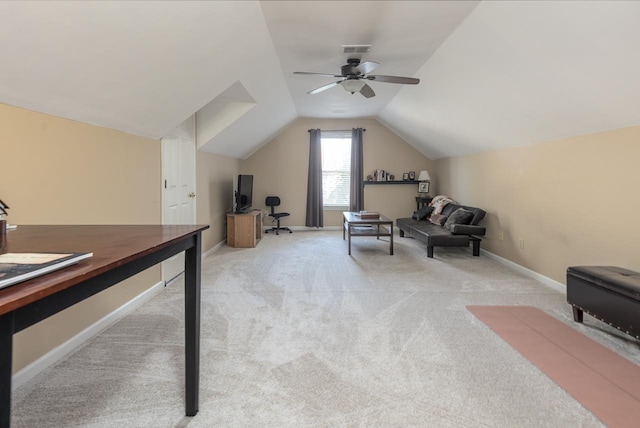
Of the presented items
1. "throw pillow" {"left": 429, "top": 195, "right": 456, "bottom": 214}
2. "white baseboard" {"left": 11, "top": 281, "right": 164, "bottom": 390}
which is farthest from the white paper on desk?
"throw pillow" {"left": 429, "top": 195, "right": 456, "bottom": 214}

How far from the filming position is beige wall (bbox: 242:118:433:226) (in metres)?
7.03

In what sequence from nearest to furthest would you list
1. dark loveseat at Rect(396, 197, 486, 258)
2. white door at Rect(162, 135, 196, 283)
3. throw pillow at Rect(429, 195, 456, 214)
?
1. white door at Rect(162, 135, 196, 283)
2. dark loveseat at Rect(396, 197, 486, 258)
3. throw pillow at Rect(429, 195, 456, 214)

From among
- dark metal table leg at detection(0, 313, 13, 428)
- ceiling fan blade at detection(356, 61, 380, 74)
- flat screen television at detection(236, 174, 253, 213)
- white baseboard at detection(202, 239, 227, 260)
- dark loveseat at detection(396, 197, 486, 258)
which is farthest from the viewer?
flat screen television at detection(236, 174, 253, 213)

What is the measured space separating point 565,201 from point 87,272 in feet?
13.1

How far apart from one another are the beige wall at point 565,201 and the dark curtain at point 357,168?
2.75 metres

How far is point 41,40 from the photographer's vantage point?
1.50 metres

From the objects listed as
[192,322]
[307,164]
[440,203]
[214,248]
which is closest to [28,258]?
[192,322]

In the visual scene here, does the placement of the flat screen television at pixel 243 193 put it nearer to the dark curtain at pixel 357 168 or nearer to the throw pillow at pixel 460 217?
the dark curtain at pixel 357 168

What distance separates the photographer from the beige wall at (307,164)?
7.03 m

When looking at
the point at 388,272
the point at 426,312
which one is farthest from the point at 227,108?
the point at 426,312

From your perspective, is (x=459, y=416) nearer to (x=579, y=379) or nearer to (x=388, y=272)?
(x=579, y=379)

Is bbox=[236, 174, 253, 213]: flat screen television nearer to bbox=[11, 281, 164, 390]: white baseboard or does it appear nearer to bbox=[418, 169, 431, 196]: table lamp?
bbox=[11, 281, 164, 390]: white baseboard

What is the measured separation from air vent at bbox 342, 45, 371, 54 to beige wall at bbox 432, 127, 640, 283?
2.29 metres

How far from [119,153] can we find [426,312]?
9.85 feet
